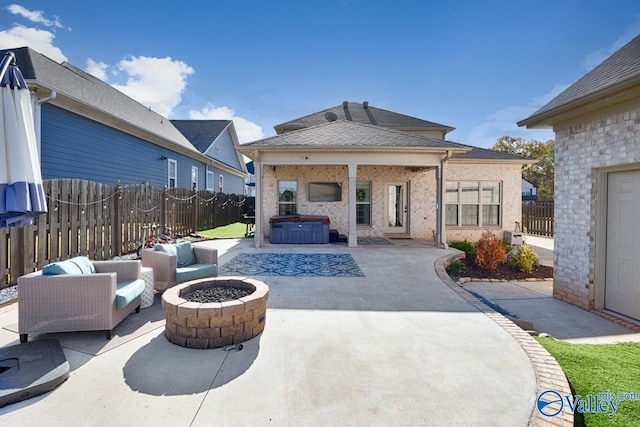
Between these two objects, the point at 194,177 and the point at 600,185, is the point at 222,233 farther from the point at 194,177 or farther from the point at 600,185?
the point at 600,185

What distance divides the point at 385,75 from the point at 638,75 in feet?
35.1

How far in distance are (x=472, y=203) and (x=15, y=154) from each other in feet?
41.8

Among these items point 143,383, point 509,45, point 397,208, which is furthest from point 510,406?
point 509,45

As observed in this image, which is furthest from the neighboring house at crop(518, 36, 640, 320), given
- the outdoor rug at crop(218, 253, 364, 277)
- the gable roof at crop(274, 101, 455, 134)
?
the gable roof at crop(274, 101, 455, 134)

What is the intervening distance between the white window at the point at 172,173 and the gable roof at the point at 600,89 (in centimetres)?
1425

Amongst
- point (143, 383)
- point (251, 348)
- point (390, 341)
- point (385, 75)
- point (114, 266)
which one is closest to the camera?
point (143, 383)

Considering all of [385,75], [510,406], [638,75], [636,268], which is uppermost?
[385,75]

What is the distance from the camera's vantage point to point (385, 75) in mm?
13609

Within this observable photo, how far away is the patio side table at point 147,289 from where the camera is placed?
4133 millimetres

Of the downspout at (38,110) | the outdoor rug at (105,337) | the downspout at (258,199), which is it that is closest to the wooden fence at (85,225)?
the outdoor rug at (105,337)

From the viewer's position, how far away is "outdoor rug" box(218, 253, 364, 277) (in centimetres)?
622

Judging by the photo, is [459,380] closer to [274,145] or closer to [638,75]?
[638,75]

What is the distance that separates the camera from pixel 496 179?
11.7m

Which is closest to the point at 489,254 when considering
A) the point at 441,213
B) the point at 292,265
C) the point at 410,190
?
the point at 441,213
